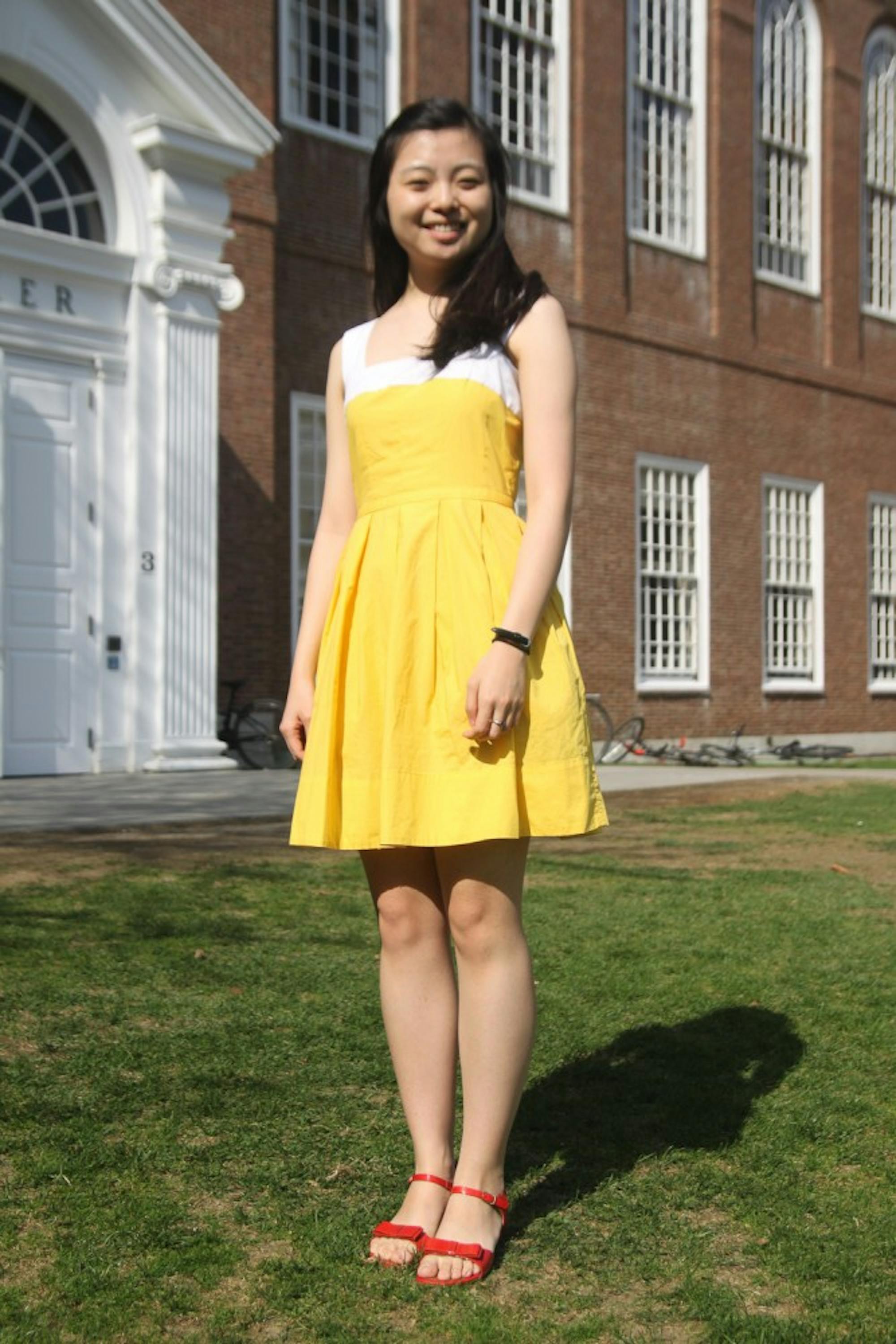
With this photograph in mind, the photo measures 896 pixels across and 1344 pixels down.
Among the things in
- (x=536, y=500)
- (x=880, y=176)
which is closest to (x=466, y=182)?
(x=536, y=500)

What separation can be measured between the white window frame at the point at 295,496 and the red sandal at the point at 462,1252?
13.2 metres

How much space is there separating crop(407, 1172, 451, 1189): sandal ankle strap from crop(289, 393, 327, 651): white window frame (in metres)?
13.1

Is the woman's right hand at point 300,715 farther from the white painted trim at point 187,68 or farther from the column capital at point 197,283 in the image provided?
the white painted trim at point 187,68

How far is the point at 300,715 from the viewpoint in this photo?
10.7 feet

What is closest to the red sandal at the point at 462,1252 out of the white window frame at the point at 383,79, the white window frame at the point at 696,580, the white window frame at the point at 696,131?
the white window frame at the point at 383,79

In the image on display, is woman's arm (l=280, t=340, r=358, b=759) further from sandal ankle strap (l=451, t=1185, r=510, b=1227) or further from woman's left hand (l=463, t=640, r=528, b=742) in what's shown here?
sandal ankle strap (l=451, t=1185, r=510, b=1227)

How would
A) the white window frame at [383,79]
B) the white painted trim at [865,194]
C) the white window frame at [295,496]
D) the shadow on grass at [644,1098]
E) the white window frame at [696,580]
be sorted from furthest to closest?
the white painted trim at [865,194]
the white window frame at [696,580]
the white window frame at [383,79]
the white window frame at [295,496]
the shadow on grass at [644,1098]

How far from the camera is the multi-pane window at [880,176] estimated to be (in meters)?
25.1

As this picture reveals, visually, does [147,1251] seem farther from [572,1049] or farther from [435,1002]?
[572,1049]

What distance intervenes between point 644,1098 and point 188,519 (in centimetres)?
1017

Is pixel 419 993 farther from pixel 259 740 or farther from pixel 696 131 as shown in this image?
pixel 696 131

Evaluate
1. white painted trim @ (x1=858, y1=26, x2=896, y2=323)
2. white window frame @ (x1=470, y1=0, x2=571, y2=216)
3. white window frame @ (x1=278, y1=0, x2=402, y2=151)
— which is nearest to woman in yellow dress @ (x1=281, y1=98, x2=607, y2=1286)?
white window frame @ (x1=278, y1=0, x2=402, y2=151)

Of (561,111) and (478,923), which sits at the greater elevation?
(561,111)

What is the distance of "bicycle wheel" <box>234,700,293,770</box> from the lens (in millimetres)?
14711
